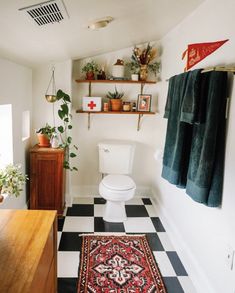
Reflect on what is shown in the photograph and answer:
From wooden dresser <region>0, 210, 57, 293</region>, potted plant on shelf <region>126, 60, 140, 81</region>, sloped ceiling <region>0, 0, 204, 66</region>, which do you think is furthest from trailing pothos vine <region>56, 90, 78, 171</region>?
wooden dresser <region>0, 210, 57, 293</region>

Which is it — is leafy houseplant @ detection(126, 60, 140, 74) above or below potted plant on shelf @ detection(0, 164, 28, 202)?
above

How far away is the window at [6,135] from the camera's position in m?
2.24

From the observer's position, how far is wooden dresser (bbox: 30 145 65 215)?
2691mm

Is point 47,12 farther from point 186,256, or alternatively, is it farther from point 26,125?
point 186,256

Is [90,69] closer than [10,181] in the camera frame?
No

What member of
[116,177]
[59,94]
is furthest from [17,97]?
[116,177]

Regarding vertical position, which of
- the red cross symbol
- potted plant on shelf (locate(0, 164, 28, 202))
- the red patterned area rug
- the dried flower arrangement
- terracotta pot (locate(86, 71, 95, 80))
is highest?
the dried flower arrangement

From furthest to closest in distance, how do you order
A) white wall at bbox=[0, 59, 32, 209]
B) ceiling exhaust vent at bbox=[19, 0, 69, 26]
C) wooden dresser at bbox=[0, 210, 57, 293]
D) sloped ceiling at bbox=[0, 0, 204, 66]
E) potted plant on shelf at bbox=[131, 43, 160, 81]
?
potted plant on shelf at bbox=[131, 43, 160, 81]
white wall at bbox=[0, 59, 32, 209]
sloped ceiling at bbox=[0, 0, 204, 66]
ceiling exhaust vent at bbox=[19, 0, 69, 26]
wooden dresser at bbox=[0, 210, 57, 293]

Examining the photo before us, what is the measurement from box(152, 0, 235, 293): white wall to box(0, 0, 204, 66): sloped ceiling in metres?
0.16

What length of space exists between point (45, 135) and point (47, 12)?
163cm

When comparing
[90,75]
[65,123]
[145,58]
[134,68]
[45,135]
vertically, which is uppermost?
[145,58]

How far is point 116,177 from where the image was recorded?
2850 mm

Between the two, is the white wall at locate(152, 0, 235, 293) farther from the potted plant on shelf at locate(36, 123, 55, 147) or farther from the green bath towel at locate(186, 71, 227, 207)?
the potted plant on shelf at locate(36, 123, 55, 147)

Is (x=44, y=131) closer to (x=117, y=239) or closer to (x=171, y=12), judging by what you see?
(x=117, y=239)
